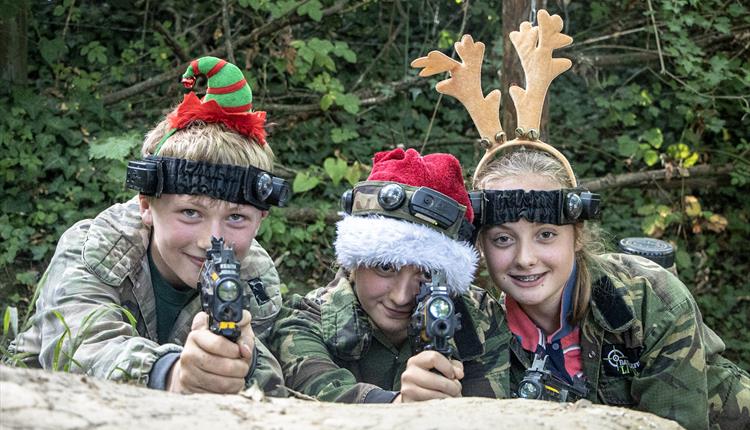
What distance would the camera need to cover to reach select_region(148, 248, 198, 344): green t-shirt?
3504 mm

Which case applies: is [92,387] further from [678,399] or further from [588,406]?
[678,399]

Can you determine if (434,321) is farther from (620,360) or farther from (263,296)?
(620,360)

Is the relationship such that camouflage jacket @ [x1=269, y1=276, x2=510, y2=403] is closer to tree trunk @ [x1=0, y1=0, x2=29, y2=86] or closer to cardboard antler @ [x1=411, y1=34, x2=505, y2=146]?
cardboard antler @ [x1=411, y1=34, x2=505, y2=146]

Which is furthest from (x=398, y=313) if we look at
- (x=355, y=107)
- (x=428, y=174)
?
(x=355, y=107)

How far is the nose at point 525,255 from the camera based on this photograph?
3.54m

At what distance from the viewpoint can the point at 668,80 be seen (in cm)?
796

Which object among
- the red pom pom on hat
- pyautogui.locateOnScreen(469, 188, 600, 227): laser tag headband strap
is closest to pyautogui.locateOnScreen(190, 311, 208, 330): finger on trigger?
the red pom pom on hat

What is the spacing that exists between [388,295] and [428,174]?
48 centimetres

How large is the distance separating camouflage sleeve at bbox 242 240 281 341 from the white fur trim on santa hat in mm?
337

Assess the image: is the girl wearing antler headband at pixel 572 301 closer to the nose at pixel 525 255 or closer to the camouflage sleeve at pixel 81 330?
the nose at pixel 525 255

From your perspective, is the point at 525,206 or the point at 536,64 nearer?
the point at 525,206

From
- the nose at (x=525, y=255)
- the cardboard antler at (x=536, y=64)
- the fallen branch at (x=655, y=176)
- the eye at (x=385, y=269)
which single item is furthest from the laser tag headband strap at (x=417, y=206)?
the fallen branch at (x=655, y=176)

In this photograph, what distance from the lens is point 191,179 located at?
330 cm

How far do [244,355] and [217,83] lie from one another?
1188mm
